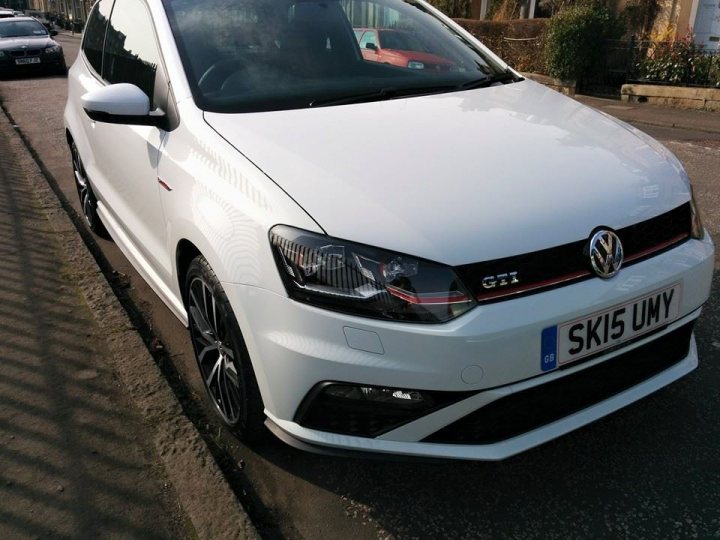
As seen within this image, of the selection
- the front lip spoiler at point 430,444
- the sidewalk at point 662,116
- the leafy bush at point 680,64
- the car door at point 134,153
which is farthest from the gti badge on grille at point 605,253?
the leafy bush at point 680,64

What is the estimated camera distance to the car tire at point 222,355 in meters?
2.32

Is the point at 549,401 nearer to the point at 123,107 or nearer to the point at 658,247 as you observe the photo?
the point at 658,247

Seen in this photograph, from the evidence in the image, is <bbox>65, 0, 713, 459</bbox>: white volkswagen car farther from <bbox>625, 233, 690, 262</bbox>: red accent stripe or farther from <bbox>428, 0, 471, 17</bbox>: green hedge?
<bbox>428, 0, 471, 17</bbox>: green hedge

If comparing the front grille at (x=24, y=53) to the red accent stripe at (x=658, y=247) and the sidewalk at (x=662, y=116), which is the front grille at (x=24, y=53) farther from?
the red accent stripe at (x=658, y=247)

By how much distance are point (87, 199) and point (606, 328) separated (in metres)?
4.05

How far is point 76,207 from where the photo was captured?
584 cm

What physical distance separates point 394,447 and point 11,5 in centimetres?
9784

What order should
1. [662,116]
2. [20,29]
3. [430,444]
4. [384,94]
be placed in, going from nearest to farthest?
[430,444]
[384,94]
[662,116]
[20,29]

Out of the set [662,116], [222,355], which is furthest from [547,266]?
[662,116]

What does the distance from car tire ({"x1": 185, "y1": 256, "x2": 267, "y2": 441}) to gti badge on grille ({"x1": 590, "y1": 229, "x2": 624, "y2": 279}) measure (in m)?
1.18

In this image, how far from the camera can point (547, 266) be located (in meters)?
2.01

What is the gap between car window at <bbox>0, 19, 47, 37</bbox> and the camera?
1822cm

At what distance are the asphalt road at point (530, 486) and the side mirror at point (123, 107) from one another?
4.22ft

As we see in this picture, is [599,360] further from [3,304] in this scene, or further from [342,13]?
[3,304]
